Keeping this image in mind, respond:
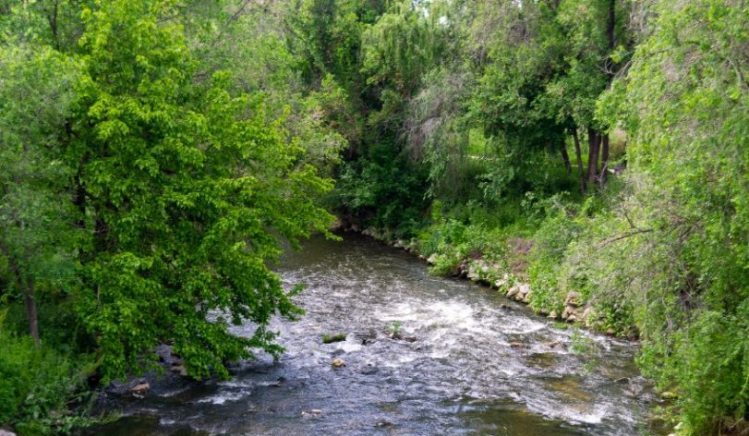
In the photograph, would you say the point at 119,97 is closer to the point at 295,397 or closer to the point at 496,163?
the point at 295,397

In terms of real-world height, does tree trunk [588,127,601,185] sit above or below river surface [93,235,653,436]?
above

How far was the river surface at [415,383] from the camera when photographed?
11.8 meters

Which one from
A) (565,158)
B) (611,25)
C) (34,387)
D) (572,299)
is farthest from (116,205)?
(565,158)

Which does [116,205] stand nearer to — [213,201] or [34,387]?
[213,201]

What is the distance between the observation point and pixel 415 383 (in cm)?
1382

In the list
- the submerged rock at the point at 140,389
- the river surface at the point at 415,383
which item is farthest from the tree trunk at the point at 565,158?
the submerged rock at the point at 140,389

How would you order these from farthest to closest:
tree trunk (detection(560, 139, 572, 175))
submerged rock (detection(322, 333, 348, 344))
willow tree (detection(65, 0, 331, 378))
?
tree trunk (detection(560, 139, 572, 175)) < submerged rock (detection(322, 333, 348, 344)) < willow tree (detection(65, 0, 331, 378))

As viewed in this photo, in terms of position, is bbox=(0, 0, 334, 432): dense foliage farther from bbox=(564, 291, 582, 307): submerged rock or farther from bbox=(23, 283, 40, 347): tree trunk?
bbox=(564, 291, 582, 307): submerged rock

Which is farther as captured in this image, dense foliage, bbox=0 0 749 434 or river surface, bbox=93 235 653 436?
river surface, bbox=93 235 653 436

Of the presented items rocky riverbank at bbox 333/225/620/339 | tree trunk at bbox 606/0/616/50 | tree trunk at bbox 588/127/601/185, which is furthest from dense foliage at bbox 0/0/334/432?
tree trunk at bbox 588/127/601/185

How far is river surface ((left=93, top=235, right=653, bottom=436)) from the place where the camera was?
11.8 metres

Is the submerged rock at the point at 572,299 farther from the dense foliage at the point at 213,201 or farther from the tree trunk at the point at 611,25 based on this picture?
the tree trunk at the point at 611,25

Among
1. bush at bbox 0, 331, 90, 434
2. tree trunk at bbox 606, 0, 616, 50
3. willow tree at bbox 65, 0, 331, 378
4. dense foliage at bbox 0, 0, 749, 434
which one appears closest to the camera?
dense foliage at bbox 0, 0, 749, 434

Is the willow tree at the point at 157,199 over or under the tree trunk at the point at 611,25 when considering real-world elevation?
under
